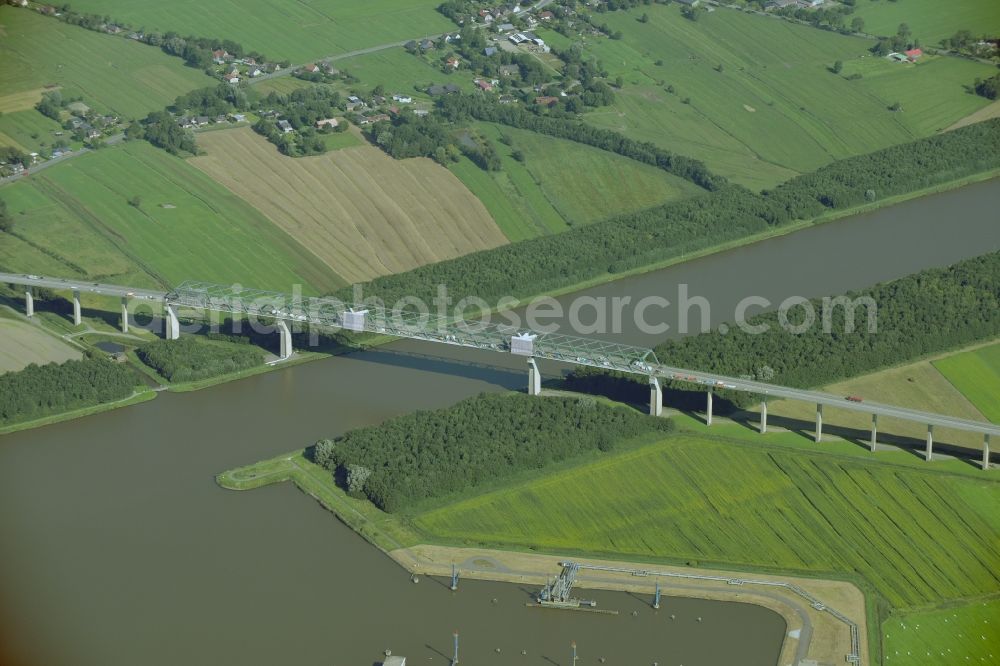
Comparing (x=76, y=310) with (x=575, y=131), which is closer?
(x=76, y=310)

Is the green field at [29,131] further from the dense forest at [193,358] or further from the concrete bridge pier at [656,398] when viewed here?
the concrete bridge pier at [656,398]

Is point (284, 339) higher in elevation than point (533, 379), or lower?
lower

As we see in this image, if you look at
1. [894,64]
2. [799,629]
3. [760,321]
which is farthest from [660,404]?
[894,64]

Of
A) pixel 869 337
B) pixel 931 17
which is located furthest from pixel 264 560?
pixel 931 17

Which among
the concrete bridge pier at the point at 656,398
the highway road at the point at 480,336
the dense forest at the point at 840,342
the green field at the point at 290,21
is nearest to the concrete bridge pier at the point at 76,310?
the highway road at the point at 480,336

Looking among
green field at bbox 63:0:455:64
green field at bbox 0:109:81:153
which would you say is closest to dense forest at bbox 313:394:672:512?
green field at bbox 0:109:81:153

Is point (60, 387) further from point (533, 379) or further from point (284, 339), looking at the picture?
point (533, 379)

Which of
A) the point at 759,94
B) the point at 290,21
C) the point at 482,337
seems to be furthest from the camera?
the point at 290,21
